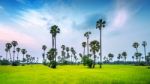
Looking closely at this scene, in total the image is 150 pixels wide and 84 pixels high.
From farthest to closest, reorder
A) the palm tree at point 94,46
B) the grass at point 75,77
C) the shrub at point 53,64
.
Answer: the palm tree at point 94,46, the shrub at point 53,64, the grass at point 75,77

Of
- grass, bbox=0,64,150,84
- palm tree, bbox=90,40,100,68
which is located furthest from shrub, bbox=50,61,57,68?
grass, bbox=0,64,150,84

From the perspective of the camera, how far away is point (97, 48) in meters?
127

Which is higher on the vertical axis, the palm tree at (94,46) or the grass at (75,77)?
the palm tree at (94,46)

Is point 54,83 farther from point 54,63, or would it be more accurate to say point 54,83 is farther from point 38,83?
point 54,63

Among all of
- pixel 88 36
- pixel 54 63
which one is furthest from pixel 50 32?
pixel 88 36

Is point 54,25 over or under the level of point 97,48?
over

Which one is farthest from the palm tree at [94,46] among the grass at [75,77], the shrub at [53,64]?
the grass at [75,77]

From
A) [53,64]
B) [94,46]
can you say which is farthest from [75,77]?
[94,46]

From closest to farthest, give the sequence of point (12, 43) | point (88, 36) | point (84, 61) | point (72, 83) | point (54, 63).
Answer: point (72, 83), point (54, 63), point (84, 61), point (88, 36), point (12, 43)

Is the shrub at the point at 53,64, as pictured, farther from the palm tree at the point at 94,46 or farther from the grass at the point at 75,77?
the grass at the point at 75,77

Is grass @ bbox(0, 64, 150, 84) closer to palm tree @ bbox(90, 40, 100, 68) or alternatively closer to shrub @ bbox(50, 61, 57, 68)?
shrub @ bbox(50, 61, 57, 68)

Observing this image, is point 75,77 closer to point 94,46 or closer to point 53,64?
point 53,64

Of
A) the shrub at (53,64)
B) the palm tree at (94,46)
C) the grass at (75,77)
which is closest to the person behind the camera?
the grass at (75,77)

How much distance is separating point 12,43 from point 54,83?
534 ft
